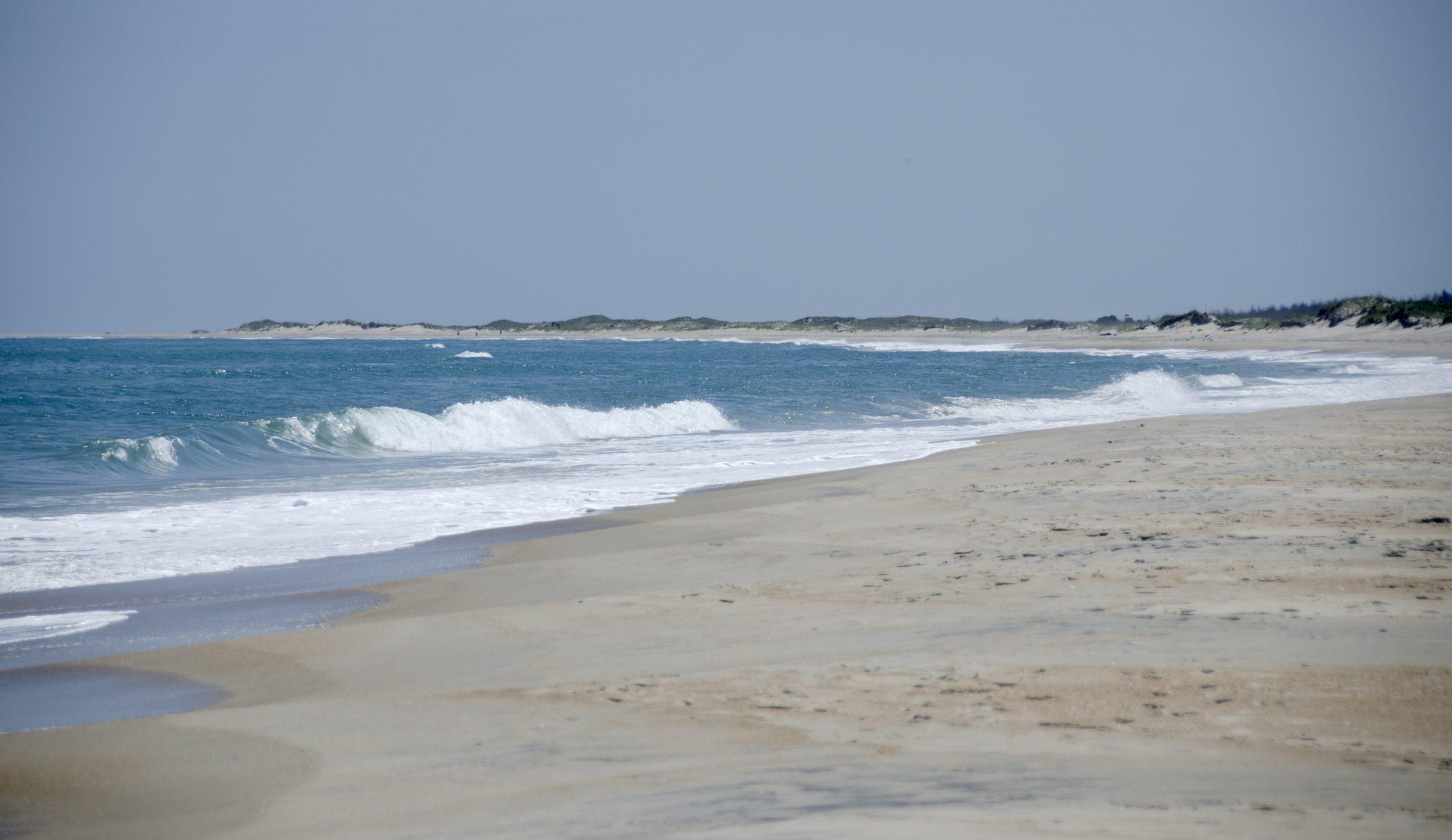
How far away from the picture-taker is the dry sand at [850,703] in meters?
2.98

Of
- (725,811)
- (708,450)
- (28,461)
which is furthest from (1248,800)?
(28,461)

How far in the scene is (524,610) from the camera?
5922mm

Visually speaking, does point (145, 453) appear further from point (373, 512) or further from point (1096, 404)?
point (1096, 404)

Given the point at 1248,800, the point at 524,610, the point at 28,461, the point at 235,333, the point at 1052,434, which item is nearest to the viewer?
the point at 1248,800

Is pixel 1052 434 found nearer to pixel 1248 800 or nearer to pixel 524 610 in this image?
pixel 524 610

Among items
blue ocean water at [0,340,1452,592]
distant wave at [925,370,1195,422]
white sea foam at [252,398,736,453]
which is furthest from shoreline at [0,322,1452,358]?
white sea foam at [252,398,736,453]

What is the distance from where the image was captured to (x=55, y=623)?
5.89m

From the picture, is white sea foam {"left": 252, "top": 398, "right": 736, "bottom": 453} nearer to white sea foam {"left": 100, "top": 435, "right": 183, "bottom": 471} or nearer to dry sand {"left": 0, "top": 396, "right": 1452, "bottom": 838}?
white sea foam {"left": 100, "top": 435, "right": 183, "bottom": 471}

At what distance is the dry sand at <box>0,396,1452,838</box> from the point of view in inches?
117

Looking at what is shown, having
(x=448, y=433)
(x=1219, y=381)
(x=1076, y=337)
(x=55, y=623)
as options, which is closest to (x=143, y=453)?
(x=448, y=433)

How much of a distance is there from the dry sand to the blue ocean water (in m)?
3.34

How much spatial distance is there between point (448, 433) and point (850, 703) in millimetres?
15875

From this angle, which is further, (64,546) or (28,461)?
(28,461)

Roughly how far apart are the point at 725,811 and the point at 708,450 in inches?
538
